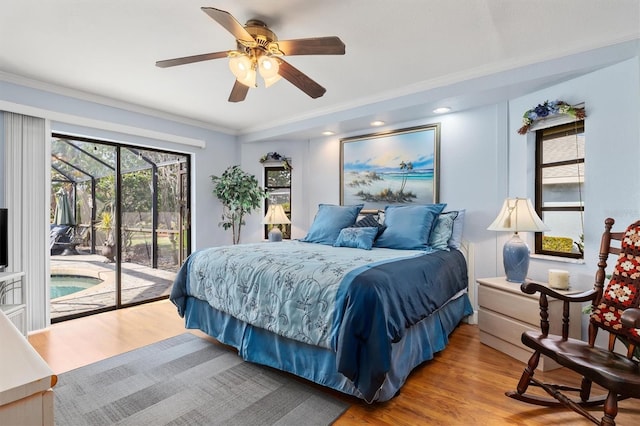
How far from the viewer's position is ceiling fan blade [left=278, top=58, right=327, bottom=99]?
7.72 ft

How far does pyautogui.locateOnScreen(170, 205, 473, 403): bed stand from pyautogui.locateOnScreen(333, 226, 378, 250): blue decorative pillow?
17 mm

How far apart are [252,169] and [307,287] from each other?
351cm

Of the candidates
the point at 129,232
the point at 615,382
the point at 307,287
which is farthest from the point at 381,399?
Answer: the point at 129,232

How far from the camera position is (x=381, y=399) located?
1.92 metres

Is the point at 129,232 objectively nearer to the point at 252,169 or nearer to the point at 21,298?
the point at 21,298

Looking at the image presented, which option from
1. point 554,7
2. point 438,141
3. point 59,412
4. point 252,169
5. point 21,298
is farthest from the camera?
point 252,169

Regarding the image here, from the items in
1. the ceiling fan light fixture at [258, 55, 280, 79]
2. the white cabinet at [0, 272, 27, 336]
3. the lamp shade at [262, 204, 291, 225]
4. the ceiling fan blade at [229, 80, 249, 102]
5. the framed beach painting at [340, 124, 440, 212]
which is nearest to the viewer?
the ceiling fan light fixture at [258, 55, 280, 79]

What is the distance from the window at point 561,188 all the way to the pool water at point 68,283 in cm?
508

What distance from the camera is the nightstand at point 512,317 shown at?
96.4 inches

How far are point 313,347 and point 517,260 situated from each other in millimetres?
1921

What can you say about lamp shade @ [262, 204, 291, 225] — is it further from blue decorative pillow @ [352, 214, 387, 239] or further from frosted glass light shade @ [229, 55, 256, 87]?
frosted glass light shade @ [229, 55, 256, 87]

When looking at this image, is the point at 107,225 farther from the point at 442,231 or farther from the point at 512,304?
the point at 512,304

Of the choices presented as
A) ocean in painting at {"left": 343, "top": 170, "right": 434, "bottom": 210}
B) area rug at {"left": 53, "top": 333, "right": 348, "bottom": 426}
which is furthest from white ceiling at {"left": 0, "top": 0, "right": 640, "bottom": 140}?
area rug at {"left": 53, "top": 333, "right": 348, "bottom": 426}

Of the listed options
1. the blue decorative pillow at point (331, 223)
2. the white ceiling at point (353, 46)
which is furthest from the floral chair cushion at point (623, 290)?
the blue decorative pillow at point (331, 223)
